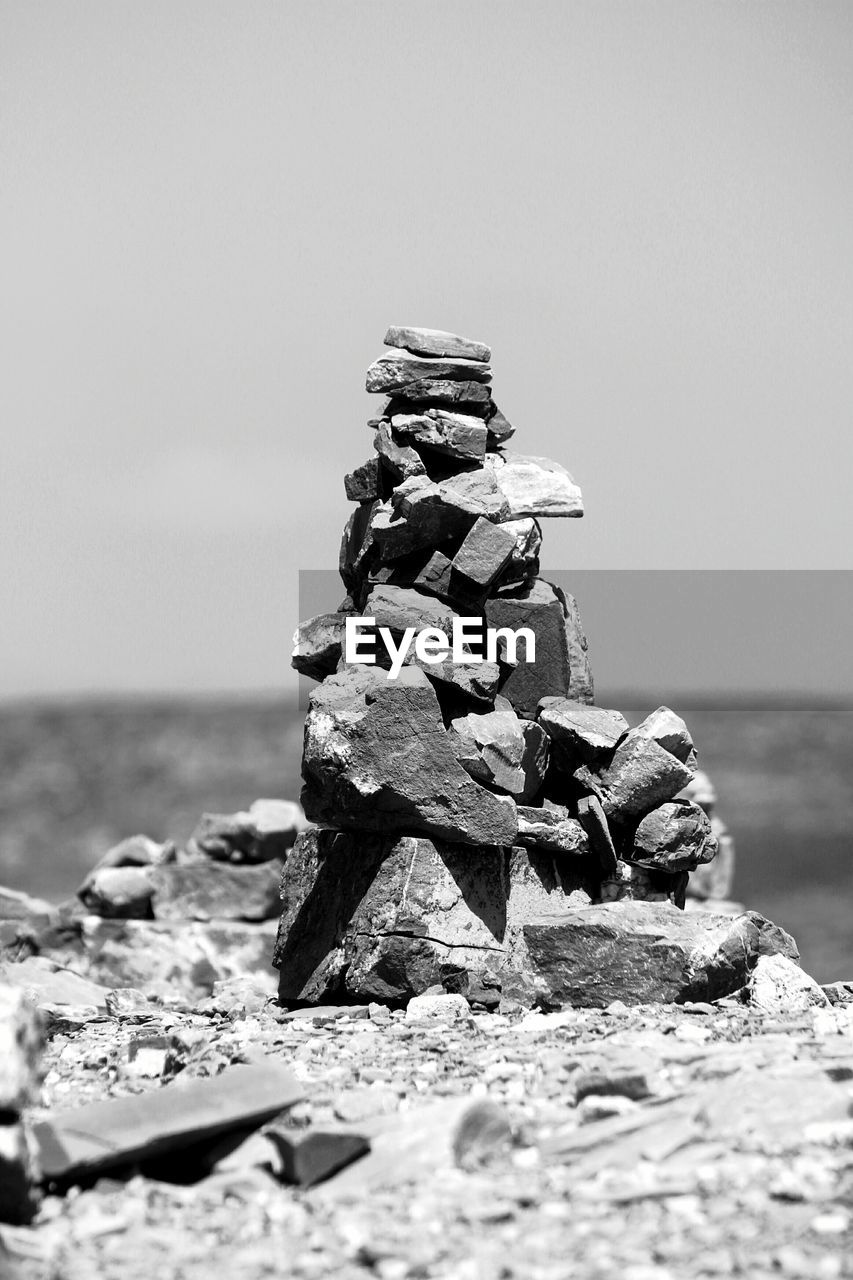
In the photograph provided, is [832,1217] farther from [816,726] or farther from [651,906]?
[816,726]

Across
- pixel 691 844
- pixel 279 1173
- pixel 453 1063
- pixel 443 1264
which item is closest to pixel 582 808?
pixel 691 844

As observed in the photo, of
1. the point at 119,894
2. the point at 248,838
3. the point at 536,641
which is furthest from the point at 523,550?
the point at 248,838

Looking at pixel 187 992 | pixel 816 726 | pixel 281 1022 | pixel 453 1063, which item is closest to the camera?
pixel 453 1063

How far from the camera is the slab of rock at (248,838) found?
16.5m

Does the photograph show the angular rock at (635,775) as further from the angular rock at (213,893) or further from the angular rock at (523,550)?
the angular rock at (213,893)

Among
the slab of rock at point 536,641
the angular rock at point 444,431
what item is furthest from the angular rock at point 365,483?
the slab of rock at point 536,641

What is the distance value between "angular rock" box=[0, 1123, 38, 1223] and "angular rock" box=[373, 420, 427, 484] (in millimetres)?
5247

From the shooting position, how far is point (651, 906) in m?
7.38

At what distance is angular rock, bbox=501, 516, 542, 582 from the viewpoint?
8.48 metres

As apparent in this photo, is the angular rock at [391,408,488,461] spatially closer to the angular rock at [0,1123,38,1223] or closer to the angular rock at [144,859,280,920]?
the angular rock at [0,1123,38,1223]

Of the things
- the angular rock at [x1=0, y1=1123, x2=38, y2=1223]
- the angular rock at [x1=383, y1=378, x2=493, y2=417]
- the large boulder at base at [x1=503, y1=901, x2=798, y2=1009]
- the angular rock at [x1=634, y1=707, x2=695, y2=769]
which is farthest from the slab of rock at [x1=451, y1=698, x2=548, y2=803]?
the angular rock at [x1=0, y1=1123, x2=38, y2=1223]

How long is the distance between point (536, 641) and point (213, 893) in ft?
27.6

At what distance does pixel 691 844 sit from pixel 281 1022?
262 cm

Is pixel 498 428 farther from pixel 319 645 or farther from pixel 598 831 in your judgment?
pixel 598 831
